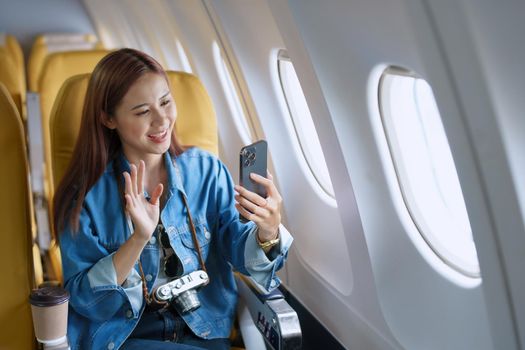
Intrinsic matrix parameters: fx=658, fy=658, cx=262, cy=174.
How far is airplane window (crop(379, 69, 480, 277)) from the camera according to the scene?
243cm

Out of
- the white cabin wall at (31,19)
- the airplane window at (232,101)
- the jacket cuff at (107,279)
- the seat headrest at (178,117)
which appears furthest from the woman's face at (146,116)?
the white cabin wall at (31,19)

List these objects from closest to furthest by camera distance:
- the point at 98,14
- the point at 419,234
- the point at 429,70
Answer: the point at 429,70, the point at 419,234, the point at 98,14

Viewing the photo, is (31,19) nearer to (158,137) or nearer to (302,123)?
(302,123)

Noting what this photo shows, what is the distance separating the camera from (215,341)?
2354 mm

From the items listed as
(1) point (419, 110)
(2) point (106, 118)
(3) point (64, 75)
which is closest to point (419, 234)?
(1) point (419, 110)

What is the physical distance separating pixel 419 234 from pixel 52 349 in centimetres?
135

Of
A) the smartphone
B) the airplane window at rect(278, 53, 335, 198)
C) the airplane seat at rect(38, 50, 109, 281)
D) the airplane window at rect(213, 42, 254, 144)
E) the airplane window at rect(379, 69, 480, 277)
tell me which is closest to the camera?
the smartphone

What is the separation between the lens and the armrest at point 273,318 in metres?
2.12

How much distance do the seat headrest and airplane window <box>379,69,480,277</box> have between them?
2.53 ft

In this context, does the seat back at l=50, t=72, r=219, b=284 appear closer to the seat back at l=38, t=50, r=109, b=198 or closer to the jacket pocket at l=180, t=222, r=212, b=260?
the jacket pocket at l=180, t=222, r=212, b=260

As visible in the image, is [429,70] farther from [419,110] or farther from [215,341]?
[215,341]

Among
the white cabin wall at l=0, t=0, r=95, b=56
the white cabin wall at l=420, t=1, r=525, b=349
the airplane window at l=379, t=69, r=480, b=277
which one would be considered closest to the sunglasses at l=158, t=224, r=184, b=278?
the airplane window at l=379, t=69, r=480, b=277

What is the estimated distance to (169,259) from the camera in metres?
2.32

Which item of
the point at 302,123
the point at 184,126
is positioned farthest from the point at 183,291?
the point at 302,123
